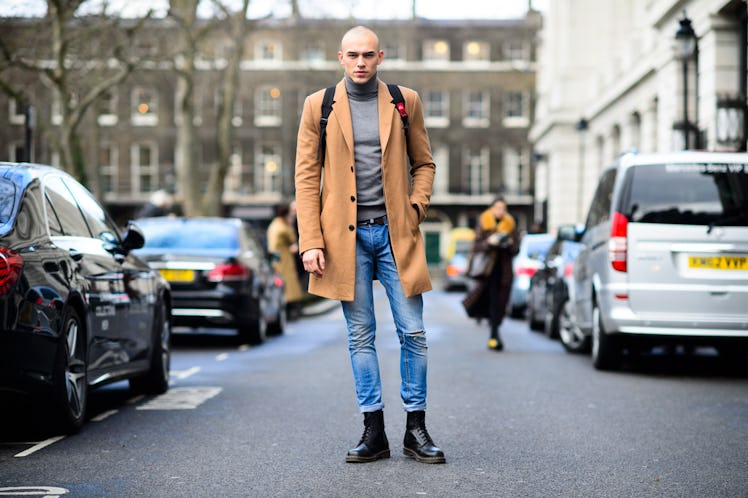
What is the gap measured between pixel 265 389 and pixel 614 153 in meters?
33.0

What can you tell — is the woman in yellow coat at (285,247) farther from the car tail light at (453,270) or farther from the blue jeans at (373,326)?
the car tail light at (453,270)

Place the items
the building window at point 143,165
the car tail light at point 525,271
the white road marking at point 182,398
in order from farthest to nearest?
1. the building window at point 143,165
2. the car tail light at point 525,271
3. the white road marking at point 182,398

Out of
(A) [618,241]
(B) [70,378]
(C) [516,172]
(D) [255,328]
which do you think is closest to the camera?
(B) [70,378]

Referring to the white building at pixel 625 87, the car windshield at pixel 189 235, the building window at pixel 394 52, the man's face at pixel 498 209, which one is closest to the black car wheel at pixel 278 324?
the car windshield at pixel 189 235

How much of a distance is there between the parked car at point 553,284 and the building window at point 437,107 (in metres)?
53.3

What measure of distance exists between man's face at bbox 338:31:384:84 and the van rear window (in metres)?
5.17

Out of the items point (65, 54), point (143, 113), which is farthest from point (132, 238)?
point (143, 113)

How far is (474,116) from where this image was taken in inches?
2815

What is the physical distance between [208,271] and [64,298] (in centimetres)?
733

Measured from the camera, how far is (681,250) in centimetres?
1080

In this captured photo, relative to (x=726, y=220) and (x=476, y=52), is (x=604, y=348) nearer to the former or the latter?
(x=726, y=220)

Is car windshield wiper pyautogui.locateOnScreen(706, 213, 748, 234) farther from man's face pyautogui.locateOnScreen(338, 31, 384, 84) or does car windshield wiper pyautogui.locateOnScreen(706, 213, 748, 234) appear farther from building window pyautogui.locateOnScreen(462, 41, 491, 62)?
building window pyautogui.locateOnScreen(462, 41, 491, 62)

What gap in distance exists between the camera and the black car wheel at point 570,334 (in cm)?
1370

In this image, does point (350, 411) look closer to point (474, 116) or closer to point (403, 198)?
point (403, 198)
